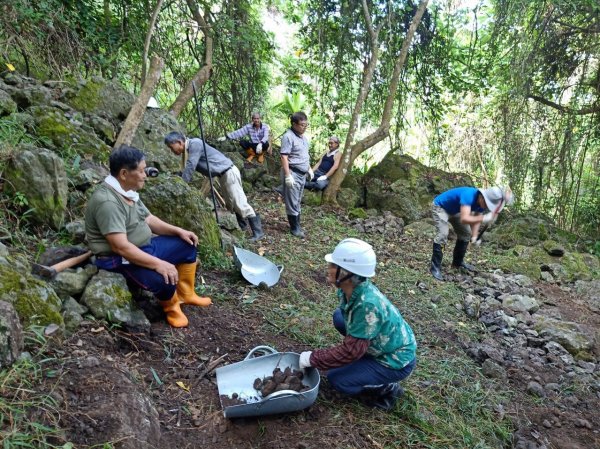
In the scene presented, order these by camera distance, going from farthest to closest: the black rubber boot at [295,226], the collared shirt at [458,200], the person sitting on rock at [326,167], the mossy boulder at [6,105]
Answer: the person sitting on rock at [326,167], the black rubber boot at [295,226], the collared shirt at [458,200], the mossy boulder at [6,105]

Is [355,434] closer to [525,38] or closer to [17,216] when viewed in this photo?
[17,216]

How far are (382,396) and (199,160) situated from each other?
3.57 meters

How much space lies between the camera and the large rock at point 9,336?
6.54 ft

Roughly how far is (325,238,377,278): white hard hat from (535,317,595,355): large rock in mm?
3223

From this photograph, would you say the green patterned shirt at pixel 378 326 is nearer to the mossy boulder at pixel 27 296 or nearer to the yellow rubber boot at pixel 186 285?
the yellow rubber boot at pixel 186 285

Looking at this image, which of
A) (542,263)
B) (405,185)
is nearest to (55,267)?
(542,263)

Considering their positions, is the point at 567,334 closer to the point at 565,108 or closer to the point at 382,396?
the point at 382,396

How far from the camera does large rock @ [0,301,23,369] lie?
1.99 m

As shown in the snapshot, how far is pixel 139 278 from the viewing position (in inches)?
118

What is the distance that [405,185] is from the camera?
9.03 m

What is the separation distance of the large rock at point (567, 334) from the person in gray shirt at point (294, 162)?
124 inches

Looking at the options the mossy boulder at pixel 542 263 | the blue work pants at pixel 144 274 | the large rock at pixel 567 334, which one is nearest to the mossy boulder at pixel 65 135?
the blue work pants at pixel 144 274

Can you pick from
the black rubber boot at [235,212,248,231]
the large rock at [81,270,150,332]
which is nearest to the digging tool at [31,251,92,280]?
the large rock at [81,270,150,332]

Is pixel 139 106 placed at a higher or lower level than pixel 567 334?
higher
